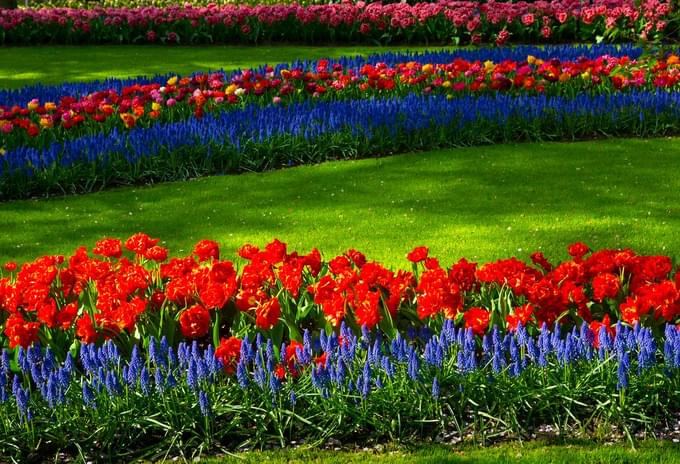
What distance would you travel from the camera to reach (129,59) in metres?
17.8

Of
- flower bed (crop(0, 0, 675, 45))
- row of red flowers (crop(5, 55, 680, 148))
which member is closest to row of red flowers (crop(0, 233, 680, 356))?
row of red flowers (crop(5, 55, 680, 148))

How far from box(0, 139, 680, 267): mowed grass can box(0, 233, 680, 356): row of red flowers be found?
1814 millimetres

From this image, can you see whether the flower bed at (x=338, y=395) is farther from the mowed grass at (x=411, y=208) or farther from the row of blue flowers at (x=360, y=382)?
the mowed grass at (x=411, y=208)

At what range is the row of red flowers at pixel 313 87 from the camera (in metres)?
10.0

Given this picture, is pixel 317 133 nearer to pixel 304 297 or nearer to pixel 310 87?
pixel 310 87

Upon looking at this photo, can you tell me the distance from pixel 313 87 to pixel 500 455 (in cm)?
736

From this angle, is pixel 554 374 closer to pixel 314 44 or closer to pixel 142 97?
pixel 142 97

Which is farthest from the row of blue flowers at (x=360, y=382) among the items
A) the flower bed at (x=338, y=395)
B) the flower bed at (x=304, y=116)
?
the flower bed at (x=304, y=116)

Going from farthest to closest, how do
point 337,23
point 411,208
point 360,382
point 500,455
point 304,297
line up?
point 337,23
point 411,208
point 304,297
point 360,382
point 500,455

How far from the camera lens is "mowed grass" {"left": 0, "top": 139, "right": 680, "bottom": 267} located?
7.10 metres

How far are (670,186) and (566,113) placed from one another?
6.69 ft

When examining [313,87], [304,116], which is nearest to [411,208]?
[304,116]

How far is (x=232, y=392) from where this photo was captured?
13.6 feet

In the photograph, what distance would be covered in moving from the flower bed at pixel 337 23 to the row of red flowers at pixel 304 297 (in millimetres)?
12916
